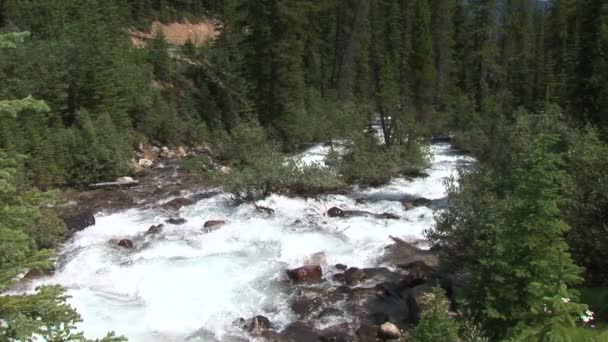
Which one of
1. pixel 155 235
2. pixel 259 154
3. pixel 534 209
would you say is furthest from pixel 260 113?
pixel 534 209

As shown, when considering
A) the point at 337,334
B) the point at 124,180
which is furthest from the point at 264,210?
the point at 337,334

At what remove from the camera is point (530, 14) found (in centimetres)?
7131

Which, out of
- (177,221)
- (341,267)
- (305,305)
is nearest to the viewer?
(305,305)

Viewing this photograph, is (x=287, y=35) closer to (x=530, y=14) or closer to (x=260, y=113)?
(x=260, y=113)

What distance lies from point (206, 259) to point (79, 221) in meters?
4.40

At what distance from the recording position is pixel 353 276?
12312 mm

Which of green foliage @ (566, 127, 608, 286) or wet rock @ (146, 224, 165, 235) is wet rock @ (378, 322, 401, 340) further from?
wet rock @ (146, 224, 165, 235)

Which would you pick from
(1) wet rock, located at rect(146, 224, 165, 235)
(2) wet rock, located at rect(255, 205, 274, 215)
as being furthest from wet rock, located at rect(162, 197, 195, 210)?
(2) wet rock, located at rect(255, 205, 274, 215)

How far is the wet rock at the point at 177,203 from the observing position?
1750 cm

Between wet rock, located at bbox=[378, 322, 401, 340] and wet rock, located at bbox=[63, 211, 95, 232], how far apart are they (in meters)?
9.11

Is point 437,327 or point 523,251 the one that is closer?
point 437,327

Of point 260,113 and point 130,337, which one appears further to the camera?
point 260,113

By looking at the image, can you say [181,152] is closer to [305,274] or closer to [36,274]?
[36,274]

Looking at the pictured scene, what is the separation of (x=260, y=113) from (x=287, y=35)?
14.1 feet
